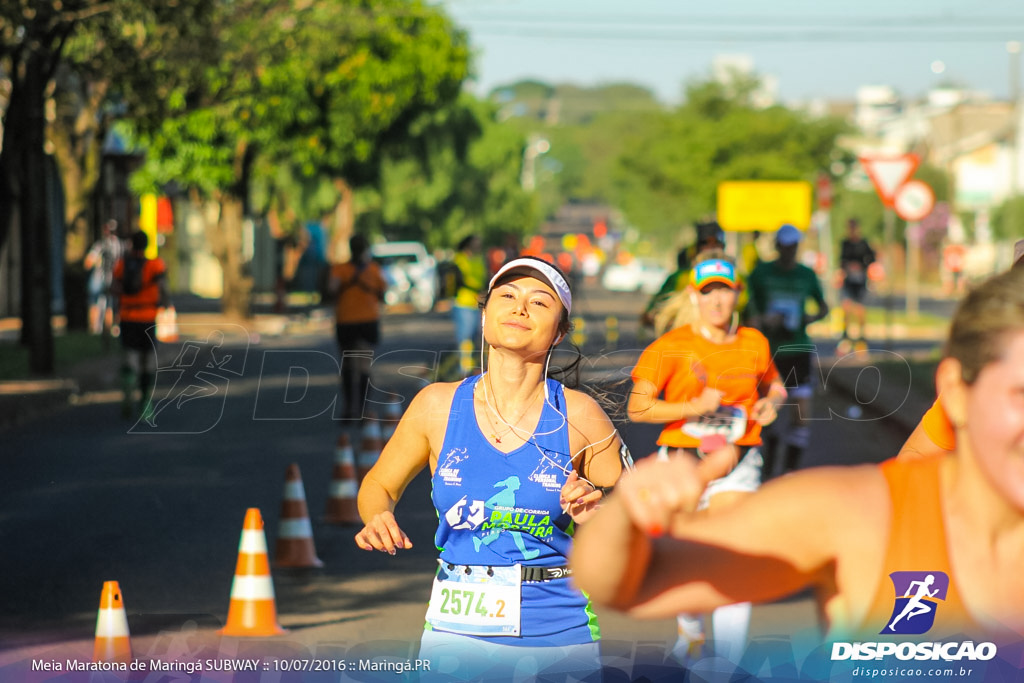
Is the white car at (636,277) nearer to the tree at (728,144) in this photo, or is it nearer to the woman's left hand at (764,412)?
the tree at (728,144)

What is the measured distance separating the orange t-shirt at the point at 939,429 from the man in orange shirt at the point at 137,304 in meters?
13.0

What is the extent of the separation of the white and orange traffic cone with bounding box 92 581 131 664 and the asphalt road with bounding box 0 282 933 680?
39 centimetres

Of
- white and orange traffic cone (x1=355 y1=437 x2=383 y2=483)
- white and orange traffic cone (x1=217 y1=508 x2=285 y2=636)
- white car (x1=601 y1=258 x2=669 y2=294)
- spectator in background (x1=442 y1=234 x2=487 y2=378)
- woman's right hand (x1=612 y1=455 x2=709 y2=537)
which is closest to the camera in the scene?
woman's right hand (x1=612 y1=455 x2=709 y2=537)

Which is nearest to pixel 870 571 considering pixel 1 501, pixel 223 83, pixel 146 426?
pixel 146 426

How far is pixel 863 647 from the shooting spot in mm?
2178

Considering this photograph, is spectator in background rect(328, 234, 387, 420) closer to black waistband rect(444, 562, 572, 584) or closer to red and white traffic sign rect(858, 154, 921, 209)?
red and white traffic sign rect(858, 154, 921, 209)

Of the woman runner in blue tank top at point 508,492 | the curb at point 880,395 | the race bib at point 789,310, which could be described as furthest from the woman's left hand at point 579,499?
the race bib at point 789,310

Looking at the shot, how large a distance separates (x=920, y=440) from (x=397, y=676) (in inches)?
77.1

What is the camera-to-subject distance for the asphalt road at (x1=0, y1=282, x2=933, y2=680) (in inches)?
250

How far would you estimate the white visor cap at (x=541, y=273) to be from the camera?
4.08 metres

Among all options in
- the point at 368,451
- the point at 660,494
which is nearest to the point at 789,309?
the point at 368,451

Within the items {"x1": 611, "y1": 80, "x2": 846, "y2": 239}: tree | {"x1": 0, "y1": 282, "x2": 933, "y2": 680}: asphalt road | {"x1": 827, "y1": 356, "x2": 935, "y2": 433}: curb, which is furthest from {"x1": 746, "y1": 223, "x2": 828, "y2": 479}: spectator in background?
{"x1": 611, "y1": 80, "x2": 846, "y2": 239}: tree

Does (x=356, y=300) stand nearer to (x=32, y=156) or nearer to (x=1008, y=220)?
(x=32, y=156)

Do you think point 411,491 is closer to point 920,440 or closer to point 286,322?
point 920,440
